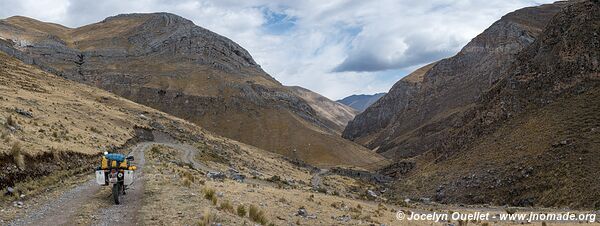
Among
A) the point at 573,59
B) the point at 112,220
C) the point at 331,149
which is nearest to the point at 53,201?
the point at 112,220

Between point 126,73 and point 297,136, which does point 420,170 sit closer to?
point 297,136

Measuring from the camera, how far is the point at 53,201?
16.3m

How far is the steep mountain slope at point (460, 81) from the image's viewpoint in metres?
139

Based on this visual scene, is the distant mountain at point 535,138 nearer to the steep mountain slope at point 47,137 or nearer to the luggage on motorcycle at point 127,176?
the steep mountain slope at point 47,137

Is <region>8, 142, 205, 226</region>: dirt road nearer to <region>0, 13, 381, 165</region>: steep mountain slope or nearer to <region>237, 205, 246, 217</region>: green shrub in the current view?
<region>237, 205, 246, 217</region>: green shrub

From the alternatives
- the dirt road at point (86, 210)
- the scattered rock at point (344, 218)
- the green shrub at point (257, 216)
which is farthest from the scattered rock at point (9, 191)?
the scattered rock at point (344, 218)

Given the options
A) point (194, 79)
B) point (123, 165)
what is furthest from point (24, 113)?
point (194, 79)

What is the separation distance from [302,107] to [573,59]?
10730cm

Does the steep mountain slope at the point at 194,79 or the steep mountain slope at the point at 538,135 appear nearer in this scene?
the steep mountain slope at the point at 538,135

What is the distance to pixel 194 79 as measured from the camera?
149m

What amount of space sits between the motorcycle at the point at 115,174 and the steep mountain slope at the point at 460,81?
116135 mm

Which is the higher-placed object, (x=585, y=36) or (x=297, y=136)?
(x=585, y=36)

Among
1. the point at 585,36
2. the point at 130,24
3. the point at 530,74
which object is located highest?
the point at 130,24

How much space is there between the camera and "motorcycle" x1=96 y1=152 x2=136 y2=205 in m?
16.0
